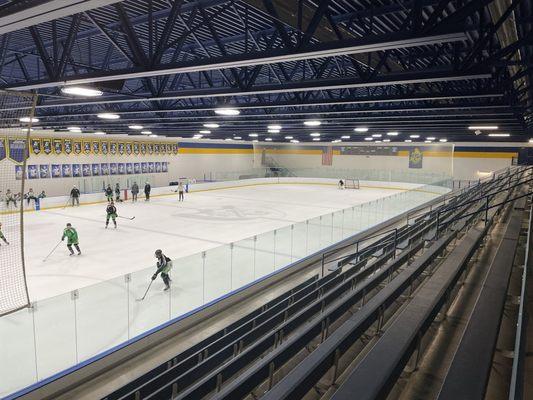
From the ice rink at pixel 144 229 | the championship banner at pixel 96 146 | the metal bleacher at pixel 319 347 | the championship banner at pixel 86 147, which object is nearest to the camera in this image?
the metal bleacher at pixel 319 347

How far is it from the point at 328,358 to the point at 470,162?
38.8 metres

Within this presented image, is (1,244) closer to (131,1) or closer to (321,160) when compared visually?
(131,1)

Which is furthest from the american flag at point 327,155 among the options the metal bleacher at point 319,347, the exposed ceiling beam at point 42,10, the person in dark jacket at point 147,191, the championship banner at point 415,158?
the exposed ceiling beam at point 42,10

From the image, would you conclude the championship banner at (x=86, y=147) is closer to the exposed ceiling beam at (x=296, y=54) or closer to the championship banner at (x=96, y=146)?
the championship banner at (x=96, y=146)

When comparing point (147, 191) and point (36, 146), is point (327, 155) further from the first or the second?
point (36, 146)

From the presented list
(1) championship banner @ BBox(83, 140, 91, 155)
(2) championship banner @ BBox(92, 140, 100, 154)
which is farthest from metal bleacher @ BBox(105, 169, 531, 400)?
(2) championship banner @ BBox(92, 140, 100, 154)

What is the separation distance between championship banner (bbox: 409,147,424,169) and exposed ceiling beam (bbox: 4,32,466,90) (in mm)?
36721

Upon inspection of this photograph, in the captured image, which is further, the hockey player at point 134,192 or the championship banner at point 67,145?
Answer: the championship banner at point 67,145

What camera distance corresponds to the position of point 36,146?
2580cm

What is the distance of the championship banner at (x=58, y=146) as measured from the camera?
27.1 m

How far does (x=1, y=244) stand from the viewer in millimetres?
14242

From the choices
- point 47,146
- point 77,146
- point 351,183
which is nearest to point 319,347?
point 47,146

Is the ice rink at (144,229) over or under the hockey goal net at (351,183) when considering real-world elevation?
under

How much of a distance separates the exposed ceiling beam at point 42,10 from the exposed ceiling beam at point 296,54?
245 centimetres
